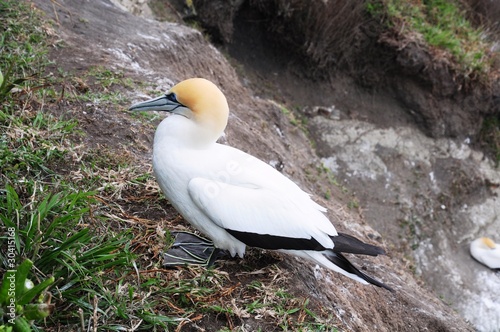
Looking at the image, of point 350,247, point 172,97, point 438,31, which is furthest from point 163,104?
point 438,31

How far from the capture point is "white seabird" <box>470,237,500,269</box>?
7609 millimetres

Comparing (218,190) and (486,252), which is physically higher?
(218,190)

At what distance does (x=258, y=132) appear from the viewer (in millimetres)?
5285

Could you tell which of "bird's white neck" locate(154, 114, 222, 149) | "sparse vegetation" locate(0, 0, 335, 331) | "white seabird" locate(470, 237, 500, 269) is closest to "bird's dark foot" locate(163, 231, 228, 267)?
"sparse vegetation" locate(0, 0, 335, 331)

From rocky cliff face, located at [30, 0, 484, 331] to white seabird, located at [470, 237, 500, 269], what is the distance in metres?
0.82

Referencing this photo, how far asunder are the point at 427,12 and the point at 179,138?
25.9 ft

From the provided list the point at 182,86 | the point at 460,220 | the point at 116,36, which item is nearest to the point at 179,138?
the point at 182,86

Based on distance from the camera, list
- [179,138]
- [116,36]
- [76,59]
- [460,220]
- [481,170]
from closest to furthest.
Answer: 1. [179,138]
2. [76,59]
3. [116,36]
4. [460,220]
5. [481,170]

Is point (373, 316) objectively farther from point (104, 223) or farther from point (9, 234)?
point (9, 234)

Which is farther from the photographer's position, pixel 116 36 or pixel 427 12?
pixel 427 12

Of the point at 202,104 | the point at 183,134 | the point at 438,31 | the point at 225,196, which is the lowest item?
the point at 225,196

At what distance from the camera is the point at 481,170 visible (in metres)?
9.09

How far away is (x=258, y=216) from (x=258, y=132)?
2.78 metres

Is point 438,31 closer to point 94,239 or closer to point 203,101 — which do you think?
point 203,101
